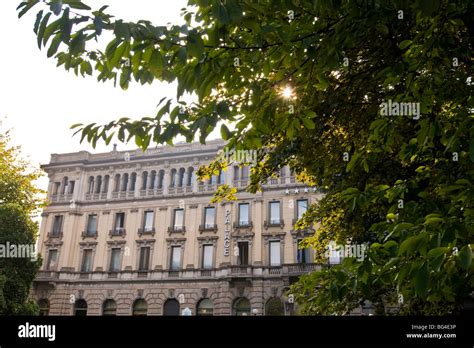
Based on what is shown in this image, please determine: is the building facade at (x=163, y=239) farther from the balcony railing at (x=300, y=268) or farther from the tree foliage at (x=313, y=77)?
the tree foliage at (x=313, y=77)

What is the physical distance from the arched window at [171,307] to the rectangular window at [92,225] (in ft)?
30.9

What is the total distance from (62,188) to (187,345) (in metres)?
38.0

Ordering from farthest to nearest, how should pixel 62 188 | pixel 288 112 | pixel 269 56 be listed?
pixel 62 188 < pixel 288 112 < pixel 269 56

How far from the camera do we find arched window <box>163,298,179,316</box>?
32469mm

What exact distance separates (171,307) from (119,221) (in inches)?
358

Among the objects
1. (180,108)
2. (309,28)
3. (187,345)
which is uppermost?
(309,28)

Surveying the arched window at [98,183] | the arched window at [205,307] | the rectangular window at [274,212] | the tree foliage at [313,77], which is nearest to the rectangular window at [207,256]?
the arched window at [205,307]

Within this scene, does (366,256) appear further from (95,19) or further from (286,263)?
(286,263)

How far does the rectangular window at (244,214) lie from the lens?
3319 cm

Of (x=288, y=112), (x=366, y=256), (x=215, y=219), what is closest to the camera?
(x=366, y=256)

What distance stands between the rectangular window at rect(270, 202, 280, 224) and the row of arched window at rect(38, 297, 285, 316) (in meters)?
5.98

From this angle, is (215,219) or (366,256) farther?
(215,219)

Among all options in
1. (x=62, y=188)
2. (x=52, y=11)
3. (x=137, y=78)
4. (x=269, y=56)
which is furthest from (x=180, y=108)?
(x=62, y=188)

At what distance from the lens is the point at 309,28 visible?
3.68m
